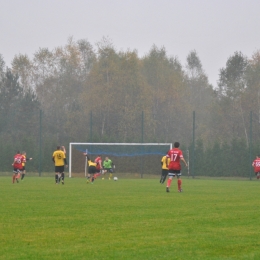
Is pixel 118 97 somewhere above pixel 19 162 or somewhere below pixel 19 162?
above

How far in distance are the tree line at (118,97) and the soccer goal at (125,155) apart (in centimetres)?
985

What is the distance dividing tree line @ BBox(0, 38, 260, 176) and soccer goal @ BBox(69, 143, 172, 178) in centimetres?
985

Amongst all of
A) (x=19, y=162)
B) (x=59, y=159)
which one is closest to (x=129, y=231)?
(x=59, y=159)

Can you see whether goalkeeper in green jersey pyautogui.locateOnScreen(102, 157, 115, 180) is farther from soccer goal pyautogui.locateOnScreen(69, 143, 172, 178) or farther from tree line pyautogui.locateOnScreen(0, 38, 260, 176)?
tree line pyautogui.locateOnScreen(0, 38, 260, 176)

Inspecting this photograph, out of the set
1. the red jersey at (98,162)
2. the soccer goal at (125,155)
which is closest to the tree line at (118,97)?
the soccer goal at (125,155)

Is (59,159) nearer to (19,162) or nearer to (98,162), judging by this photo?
(19,162)

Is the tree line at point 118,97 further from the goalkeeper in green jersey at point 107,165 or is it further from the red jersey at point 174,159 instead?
the red jersey at point 174,159

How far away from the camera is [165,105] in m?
80.1

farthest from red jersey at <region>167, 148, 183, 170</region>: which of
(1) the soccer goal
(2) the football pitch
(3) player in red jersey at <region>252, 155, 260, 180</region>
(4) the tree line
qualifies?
(4) the tree line

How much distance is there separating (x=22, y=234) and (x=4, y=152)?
41.6 m

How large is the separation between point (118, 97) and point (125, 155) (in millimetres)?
26149

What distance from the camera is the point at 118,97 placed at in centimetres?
7462

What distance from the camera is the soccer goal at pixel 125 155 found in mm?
48125

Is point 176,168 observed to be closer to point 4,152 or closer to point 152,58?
point 4,152
